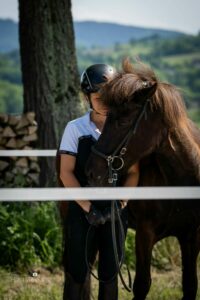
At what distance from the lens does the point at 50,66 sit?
7797 millimetres

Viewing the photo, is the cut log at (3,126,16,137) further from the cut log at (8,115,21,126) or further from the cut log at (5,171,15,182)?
the cut log at (5,171,15,182)

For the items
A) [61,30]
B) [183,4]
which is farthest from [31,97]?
[183,4]

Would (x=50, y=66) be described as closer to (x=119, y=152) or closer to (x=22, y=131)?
(x=22, y=131)

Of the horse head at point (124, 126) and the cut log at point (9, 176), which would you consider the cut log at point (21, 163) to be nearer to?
the cut log at point (9, 176)

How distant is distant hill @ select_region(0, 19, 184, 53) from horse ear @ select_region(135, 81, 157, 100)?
92.0 ft

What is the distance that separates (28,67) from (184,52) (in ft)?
142

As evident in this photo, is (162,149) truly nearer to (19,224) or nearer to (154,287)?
(154,287)

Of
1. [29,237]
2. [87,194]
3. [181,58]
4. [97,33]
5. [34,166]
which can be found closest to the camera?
[87,194]

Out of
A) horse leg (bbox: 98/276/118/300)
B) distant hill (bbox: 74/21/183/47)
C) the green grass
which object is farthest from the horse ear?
the green grass

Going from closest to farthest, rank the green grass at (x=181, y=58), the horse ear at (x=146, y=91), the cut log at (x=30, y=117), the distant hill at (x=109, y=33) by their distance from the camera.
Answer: the horse ear at (x=146, y=91) < the cut log at (x=30, y=117) < the distant hill at (x=109, y=33) < the green grass at (x=181, y=58)

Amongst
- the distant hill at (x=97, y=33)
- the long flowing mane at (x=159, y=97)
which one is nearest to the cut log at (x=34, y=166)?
the long flowing mane at (x=159, y=97)

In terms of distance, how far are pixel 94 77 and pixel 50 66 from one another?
3.51m

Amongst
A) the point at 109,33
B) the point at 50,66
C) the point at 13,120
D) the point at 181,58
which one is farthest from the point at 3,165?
the point at 181,58

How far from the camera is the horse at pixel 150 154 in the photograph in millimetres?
4117
